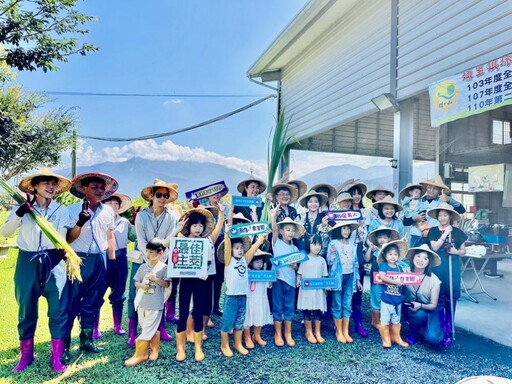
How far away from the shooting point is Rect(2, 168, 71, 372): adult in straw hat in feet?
9.18

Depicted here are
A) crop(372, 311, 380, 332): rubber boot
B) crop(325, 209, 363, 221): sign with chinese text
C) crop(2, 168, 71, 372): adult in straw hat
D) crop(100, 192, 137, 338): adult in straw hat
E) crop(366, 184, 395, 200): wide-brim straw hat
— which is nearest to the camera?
crop(2, 168, 71, 372): adult in straw hat

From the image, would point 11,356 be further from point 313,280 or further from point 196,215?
point 313,280

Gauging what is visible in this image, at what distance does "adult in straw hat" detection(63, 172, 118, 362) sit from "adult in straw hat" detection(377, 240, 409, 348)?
2.82m

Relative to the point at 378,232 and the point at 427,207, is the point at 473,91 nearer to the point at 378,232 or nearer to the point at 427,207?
the point at 427,207

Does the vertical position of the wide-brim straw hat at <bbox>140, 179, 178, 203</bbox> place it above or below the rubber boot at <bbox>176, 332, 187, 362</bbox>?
above

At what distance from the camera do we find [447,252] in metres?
3.76

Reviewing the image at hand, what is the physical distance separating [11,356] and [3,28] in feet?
18.3

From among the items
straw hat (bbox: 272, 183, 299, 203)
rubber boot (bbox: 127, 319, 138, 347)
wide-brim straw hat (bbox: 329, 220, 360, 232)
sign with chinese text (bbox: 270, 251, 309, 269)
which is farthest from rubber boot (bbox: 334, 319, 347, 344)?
rubber boot (bbox: 127, 319, 138, 347)

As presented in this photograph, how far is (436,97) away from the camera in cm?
456

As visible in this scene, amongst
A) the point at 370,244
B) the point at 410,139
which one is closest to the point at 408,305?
the point at 370,244

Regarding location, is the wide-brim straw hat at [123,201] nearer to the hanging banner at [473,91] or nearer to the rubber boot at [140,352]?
the rubber boot at [140,352]

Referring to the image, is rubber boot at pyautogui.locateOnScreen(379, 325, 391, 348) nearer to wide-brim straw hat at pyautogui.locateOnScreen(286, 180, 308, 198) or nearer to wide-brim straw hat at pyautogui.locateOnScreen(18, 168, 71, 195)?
wide-brim straw hat at pyautogui.locateOnScreen(286, 180, 308, 198)

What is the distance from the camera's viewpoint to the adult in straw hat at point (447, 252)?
371 cm

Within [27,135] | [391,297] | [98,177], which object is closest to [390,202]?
[391,297]
